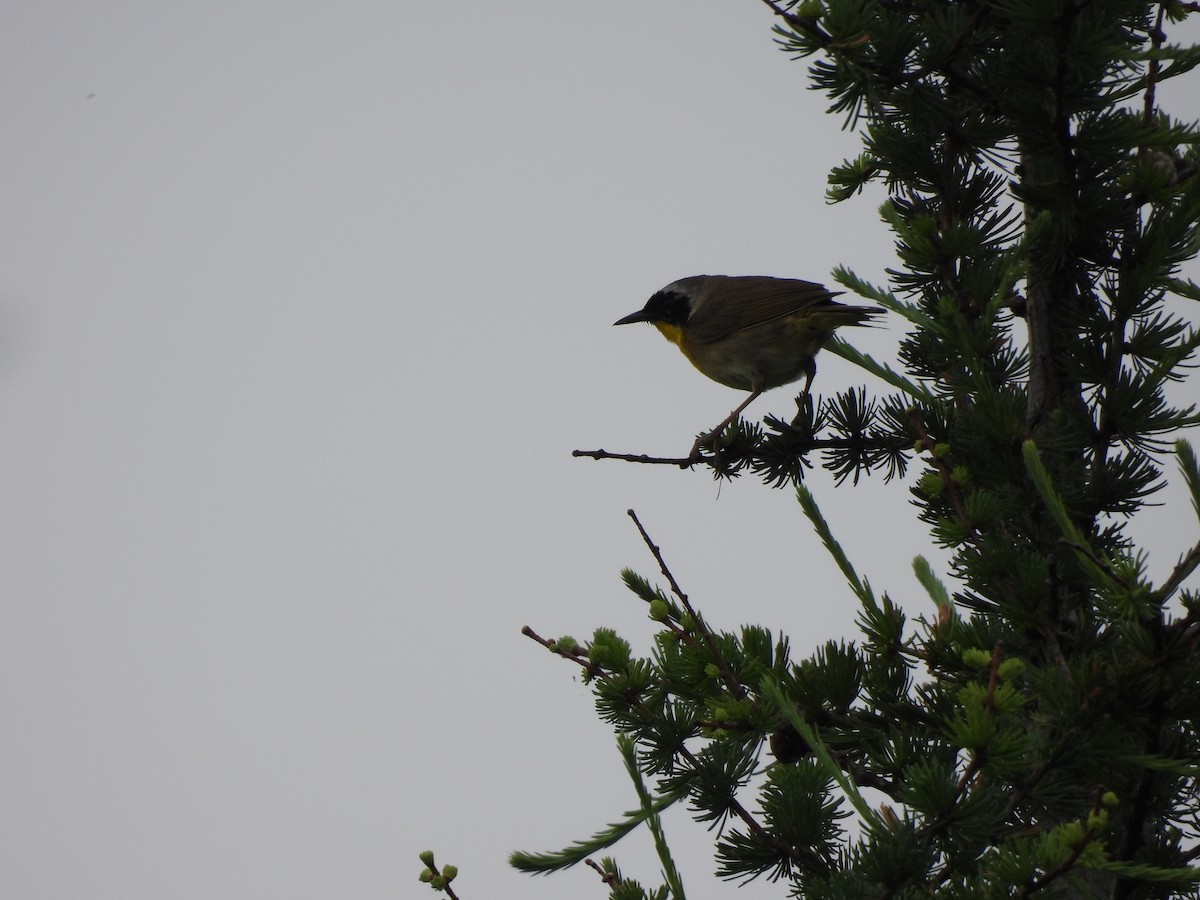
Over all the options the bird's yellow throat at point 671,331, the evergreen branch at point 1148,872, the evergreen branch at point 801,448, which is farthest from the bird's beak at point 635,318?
the evergreen branch at point 1148,872

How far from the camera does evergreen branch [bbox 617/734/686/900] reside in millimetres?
1606

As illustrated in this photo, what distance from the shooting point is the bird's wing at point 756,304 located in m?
5.99

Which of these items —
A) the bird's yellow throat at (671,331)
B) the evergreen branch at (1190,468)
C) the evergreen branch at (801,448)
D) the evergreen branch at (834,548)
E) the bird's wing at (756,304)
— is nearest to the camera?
the evergreen branch at (1190,468)

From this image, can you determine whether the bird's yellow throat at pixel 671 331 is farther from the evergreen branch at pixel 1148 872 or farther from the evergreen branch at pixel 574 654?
the evergreen branch at pixel 1148 872

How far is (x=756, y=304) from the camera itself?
243 inches

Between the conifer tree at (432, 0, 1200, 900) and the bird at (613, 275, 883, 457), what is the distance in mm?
2660

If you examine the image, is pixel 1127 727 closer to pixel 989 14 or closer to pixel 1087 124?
pixel 1087 124

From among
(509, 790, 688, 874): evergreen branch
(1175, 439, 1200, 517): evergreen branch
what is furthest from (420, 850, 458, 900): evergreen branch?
(1175, 439, 1200, 517): evergreen branch

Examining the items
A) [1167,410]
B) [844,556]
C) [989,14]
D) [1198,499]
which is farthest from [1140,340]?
[1198,499]

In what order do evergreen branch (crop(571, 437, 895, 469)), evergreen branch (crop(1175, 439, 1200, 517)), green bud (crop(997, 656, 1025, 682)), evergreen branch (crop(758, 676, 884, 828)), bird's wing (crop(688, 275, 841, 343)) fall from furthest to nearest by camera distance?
bird's wing (crop(688, 275, 841, 343)), evergreen branch (crop(571, 437, 895, 469)), green bud (crop(997, 656, 1025, 682)), evergreen branch (crop(758, 676, 884, 828)), evergreen branch (crop(1175, 439, 1200, 517))

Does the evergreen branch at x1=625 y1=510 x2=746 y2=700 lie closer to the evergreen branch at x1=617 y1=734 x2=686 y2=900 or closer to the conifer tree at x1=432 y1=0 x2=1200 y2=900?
the conifer tree at x1=432 y1=0 x2=1200 y2=900

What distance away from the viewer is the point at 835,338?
7.45 ft

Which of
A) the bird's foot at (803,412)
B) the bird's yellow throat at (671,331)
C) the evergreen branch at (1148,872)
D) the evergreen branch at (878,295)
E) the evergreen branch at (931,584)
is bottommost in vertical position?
the evergreen branch at (1148,872)

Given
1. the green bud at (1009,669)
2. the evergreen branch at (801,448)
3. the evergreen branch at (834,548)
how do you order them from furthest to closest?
the evergreen branch at (801,448) → the evergreen branch at (834,548) → the green bud at (1009,669)
